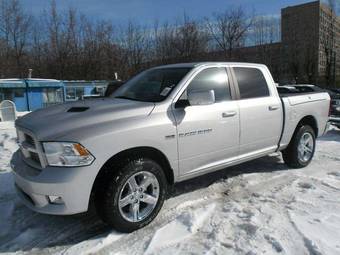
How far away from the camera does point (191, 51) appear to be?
37688mm

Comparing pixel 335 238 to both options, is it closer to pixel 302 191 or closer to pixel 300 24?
pixel 302 191

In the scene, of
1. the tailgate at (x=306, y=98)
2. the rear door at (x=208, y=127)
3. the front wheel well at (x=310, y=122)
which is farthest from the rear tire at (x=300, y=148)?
the rear door at (x=208, y=127)

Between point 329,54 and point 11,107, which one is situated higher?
point 329,54

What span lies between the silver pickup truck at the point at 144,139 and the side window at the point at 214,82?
1 cm

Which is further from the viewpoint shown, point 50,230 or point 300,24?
point 300,24

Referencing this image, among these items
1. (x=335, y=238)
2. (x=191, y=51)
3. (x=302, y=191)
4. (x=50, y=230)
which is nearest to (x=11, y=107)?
(x=50, y=230)

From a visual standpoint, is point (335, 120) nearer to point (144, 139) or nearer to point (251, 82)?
point (251, 82)

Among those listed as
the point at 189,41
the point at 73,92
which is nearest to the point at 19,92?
the point at 73,92

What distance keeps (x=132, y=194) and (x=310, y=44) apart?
166 feet

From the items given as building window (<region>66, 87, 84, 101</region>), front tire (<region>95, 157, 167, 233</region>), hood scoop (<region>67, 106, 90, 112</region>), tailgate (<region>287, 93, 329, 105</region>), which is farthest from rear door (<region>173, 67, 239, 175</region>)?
building window (<region>66, 87, 84, 101</region>)

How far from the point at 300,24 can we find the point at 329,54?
6408mm

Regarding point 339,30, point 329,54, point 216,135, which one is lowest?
point 216,135

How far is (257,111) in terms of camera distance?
4.95 metres

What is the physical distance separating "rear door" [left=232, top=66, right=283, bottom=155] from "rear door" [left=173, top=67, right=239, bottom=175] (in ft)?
0.68
